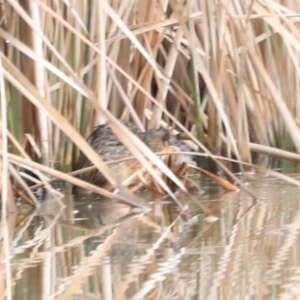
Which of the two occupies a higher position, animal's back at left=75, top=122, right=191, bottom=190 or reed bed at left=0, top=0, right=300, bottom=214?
reed bed at left=0, top=0, right=300, bottom=214

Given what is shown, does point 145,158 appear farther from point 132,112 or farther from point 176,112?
point 176,112

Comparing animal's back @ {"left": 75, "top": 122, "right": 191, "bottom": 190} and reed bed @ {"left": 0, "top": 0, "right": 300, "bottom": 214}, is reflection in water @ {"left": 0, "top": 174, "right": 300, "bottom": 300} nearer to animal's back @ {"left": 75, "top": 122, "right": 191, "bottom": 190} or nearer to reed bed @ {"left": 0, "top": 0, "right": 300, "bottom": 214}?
reed bed @ {"left": 0, "top": 0, "right": 300, "bottom": 214}

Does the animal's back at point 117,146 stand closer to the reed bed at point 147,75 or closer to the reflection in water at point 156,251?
the reed bed at point 147,75

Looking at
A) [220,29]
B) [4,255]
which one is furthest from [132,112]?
[4,255]

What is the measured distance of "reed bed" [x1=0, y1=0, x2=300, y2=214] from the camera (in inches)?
95.0

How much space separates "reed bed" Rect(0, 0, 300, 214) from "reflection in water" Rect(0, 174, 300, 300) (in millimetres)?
116

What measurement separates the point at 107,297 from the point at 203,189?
1.29m

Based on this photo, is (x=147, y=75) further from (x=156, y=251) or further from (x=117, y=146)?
(x=156, y=251)

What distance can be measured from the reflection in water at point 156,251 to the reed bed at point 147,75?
12cm

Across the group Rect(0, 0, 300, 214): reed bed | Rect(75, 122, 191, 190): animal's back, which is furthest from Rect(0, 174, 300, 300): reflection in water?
Rect(75, 122, 191, 190): animal's back

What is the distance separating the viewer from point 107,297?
1.40 metres

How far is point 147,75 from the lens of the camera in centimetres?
296

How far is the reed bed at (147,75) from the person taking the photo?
2.41m

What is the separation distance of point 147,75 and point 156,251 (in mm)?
1286
